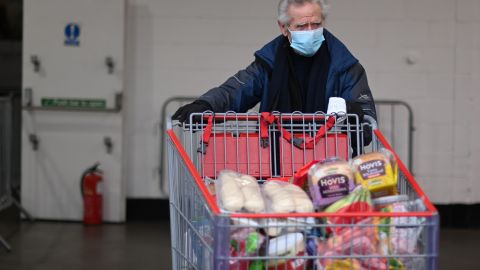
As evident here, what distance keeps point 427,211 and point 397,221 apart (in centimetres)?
10

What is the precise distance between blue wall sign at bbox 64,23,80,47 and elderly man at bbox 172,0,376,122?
383cm

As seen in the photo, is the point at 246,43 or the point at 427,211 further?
the point at 246,43

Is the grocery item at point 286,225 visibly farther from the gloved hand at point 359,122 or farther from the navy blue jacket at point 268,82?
the navy blue jacket at point 268,82

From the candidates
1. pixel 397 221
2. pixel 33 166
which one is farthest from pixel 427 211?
pixel 33 166

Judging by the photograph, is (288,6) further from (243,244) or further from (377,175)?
(243,244)

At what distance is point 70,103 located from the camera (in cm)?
753

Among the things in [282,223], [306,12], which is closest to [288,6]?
[306,12]

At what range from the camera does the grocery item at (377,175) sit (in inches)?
113

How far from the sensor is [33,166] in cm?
764

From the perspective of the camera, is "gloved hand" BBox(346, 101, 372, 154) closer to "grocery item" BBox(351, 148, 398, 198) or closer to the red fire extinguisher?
"grocery item" BBox(351, 148, 398, 198)

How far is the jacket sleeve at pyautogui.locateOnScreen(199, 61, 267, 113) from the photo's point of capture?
3760mm

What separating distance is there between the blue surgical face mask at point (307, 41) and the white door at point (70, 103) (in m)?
3.92

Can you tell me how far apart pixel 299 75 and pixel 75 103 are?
4030 mm

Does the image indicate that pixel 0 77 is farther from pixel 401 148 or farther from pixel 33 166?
pixel 401 148
